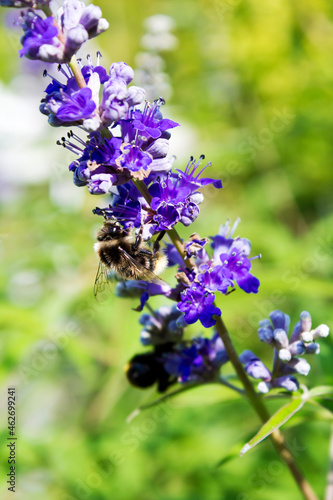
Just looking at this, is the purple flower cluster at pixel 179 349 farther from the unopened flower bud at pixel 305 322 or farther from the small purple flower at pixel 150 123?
the small purple flower at pixel 150 123

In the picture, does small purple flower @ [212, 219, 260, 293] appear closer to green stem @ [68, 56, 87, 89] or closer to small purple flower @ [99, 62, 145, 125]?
small purple flower @ [99, 62, 145, 125]

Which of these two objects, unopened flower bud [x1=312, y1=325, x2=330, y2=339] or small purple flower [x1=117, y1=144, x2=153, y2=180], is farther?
A: unopened flower bud [x1=312, y1=325, x2=330, y2=339]

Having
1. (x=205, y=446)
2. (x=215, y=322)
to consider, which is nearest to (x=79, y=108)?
(x=215, y=322)

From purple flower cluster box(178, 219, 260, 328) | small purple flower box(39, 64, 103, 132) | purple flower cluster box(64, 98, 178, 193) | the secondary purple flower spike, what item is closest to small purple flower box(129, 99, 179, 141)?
purple flower cluster box(64, 98, 178, 193)

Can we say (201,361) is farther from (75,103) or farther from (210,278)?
(75,103)

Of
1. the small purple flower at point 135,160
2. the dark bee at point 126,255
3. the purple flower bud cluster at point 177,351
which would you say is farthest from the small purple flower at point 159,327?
the small purple flower at point 135,160

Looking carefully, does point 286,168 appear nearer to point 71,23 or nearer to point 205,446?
point 205,446
